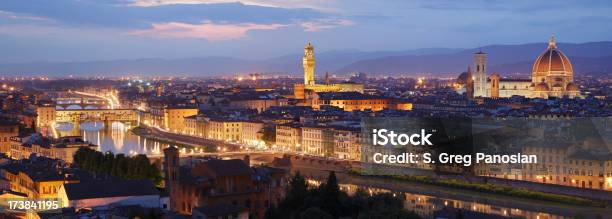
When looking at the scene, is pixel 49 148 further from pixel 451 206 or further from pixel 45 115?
pixel 45 115

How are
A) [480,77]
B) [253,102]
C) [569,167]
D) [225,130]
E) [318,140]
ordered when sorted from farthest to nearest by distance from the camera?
[480,77] < [253,102] < [225,130] < [318,140] < [569,167]

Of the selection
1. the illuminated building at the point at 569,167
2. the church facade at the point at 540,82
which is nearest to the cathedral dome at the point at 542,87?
the church facade at the point at 540,82

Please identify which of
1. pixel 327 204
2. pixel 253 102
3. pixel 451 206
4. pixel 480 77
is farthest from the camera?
pixel 480 77

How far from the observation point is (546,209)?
1620 centimetres

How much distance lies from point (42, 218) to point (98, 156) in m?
6.88

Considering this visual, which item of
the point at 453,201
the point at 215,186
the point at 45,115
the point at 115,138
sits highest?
the point at 45,115

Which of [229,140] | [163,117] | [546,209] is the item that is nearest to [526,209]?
[546,209]

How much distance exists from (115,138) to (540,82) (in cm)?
2414

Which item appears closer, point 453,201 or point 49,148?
point 453,201

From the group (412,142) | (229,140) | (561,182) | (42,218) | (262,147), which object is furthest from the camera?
(229,140)

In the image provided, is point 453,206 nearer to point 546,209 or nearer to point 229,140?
point 546,209

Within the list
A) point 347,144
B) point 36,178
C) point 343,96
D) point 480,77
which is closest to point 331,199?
point 36,178

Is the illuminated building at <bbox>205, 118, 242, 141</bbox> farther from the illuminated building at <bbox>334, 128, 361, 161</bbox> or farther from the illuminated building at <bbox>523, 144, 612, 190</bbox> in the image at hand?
the illuminated building at <bbox>523, 144, 612, 190</bbox>

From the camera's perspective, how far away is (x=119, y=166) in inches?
679
